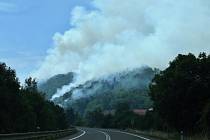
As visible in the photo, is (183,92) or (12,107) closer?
(183,92)

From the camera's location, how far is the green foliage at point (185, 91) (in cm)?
4491

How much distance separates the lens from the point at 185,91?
4512 cm

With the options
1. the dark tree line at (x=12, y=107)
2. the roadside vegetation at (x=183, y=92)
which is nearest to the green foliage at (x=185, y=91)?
the roadside vegetation at (x=183, y=92)

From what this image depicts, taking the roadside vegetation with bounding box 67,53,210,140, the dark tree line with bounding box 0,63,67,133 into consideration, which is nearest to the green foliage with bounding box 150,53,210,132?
the roadside vegetation with bounding box 67,53,210,140

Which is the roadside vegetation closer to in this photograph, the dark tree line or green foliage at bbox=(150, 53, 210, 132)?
green foliage at bbox=(150, 53, 210, 132)

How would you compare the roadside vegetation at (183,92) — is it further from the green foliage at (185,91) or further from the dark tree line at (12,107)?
the dark tree line at (12,107)

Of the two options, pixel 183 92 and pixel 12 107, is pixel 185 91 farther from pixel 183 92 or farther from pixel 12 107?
pixel 12 107

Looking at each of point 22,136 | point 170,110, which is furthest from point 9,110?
point 22,136

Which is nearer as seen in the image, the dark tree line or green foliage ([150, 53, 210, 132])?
green foliage ([150, 53, 210, 132])

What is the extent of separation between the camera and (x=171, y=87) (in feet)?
151

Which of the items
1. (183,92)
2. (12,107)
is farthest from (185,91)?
(12,107)

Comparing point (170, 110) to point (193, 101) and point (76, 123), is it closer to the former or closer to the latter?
point (193, 101)

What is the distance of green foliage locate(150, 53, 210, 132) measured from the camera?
44.9 m

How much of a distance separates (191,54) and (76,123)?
5391 inches
